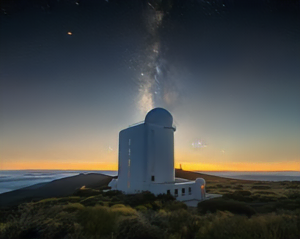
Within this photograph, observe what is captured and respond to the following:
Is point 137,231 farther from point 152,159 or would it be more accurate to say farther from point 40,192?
point 40,192

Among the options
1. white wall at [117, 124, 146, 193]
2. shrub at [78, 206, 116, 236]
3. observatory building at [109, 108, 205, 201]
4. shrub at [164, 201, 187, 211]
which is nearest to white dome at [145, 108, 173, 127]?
observatory building at [109, 108, 205, 201]

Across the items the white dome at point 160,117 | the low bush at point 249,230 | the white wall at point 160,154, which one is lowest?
the low bush at point 249,230

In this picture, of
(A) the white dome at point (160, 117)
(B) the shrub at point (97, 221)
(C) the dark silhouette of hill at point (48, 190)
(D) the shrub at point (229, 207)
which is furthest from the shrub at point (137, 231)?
(C) the dark silhouette of hill at point (48, 190)

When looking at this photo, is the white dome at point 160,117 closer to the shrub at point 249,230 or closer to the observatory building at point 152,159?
the observatory building at point 152,159

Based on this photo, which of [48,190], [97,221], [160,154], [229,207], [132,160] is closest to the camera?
[97,221]

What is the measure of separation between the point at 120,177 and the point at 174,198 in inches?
335

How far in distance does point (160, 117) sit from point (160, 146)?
360 centimetres

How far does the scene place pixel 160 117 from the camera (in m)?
23.6

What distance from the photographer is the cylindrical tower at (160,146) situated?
21391 mm

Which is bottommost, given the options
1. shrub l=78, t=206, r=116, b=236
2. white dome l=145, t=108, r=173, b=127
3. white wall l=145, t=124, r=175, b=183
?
shrub l=78, t=206, r=116, b=236

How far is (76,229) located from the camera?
6055 millimetres

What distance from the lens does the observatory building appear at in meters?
20.3

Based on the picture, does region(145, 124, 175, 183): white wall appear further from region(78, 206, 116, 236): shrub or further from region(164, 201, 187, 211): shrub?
region(78, 206, 116, 236): shrub

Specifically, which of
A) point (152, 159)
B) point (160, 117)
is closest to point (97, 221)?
point (152, 159)
